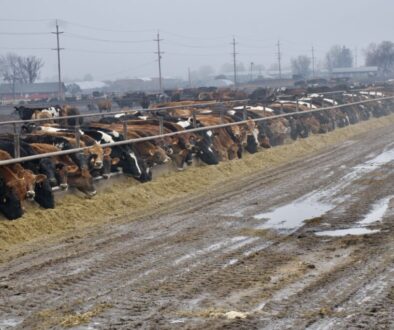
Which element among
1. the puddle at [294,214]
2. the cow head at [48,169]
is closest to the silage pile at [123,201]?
the cow head at [48,169]

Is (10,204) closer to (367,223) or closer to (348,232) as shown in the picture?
(348,232)

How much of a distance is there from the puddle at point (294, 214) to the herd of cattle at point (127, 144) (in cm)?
379

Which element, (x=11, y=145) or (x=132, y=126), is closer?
(x=11, y=145)

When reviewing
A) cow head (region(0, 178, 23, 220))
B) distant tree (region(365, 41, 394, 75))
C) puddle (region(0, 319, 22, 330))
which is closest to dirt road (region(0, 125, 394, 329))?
puddle (region(0, 319, 22, 330))

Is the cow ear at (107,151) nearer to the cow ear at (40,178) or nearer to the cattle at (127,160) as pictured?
the cattle at (127,160)

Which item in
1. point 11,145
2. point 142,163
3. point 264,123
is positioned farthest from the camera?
point 264,123

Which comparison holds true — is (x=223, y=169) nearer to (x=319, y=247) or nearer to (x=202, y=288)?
(x=319, y=247)

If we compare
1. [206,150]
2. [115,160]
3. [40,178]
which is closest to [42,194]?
[40,178]

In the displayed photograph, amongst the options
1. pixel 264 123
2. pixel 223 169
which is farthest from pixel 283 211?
pixel 264 123

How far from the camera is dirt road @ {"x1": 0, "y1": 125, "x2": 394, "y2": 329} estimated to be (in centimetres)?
678

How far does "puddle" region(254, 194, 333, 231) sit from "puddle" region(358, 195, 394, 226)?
2.43ft

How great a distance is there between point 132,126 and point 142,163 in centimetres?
327

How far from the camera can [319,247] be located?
9.52 m

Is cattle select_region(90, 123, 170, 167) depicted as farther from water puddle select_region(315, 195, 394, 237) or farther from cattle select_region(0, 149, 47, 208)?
water puddle select_region(315, 195, 394, 237)
